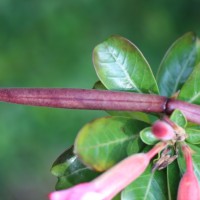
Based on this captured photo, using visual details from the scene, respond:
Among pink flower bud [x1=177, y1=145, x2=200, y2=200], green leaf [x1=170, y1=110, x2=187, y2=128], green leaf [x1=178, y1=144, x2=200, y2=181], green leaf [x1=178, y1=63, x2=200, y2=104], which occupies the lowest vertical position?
pink flower bud [x1=177, y1=145, x2=200, y2=200]

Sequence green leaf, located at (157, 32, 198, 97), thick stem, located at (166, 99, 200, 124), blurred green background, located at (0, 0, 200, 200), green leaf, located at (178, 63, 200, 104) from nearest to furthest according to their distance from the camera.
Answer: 1. thick stem, located at (166, 99, 200, 124)
2. green leaf, located at (178, 63, 200, 104)
3. green leaf, located at (157, 32, 198, 97)
4. blurred green background, located at (0, 0, 200, 200)

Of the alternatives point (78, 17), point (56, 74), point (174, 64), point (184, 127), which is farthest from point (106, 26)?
point (184, 127)

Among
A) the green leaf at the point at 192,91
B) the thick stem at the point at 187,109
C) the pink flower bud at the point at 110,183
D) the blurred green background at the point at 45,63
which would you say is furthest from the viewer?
the blurred green background at the point at 45,63

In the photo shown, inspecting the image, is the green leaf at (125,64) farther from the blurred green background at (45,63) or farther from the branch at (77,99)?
the blurred green background at (45,63)

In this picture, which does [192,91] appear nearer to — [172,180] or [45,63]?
[172,180]

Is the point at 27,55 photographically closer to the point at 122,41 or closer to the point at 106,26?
the point at 106,26

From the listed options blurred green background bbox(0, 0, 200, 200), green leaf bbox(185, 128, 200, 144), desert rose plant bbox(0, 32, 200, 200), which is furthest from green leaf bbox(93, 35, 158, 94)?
blurred green background bbox(0, 0, 200, 200)

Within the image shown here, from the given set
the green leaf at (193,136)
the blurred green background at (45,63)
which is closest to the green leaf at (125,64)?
the green leaf at (193,136)

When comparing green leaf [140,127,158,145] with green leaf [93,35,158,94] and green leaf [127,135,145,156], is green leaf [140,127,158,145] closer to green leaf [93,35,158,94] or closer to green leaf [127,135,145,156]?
green leaf [127,135,145,156]

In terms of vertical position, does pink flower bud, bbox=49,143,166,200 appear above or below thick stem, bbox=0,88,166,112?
below

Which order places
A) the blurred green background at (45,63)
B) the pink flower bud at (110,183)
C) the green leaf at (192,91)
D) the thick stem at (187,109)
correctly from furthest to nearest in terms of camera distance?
the blurred green background at (45,63) < the green leaf at (192,91) < the thick stem at (187,109) < the pink flower bud at (110,183)
